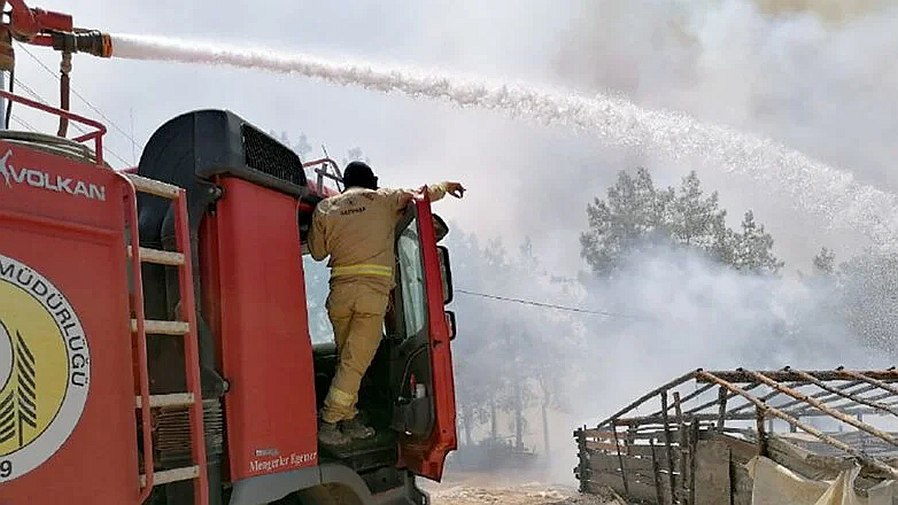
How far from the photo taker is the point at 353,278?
4461 millimetres

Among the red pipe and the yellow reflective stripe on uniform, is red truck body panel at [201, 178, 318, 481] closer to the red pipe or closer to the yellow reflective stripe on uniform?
the yellow reflective stripe on uniform

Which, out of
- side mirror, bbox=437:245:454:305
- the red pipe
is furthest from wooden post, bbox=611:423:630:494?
the red pipe

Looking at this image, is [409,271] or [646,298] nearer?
[409,271]

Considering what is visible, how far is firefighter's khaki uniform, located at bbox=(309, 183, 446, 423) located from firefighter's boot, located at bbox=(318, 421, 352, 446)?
0.08 meters

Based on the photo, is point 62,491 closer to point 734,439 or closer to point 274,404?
point 274,404

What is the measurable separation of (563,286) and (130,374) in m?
36.7

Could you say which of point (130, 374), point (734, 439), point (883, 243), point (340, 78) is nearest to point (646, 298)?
point (883, 243)

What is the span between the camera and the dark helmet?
487cm

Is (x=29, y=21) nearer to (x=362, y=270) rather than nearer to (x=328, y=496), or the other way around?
(x=362, y=270)

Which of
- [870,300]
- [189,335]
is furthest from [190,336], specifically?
[870,300]

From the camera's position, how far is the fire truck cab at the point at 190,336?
2.78m

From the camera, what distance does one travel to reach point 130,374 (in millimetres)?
3041

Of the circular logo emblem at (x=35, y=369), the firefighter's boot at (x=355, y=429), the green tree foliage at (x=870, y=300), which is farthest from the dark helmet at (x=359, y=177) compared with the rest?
the green tree foliage at (x=870, y=300)

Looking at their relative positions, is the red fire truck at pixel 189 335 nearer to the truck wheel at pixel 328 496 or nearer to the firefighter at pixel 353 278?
the truck wheel at pixel 328 496
